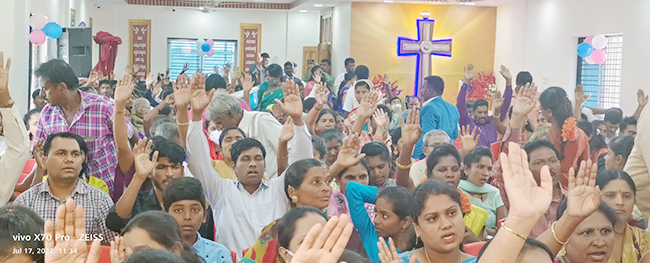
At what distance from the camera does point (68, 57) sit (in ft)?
29.2

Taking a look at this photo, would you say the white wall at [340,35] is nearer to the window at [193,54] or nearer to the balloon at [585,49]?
the window at [193,54]

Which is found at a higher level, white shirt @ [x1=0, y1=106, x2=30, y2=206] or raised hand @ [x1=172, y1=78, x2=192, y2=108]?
raised hand @ [x1=172, y1=78, x2=192, y2=108]

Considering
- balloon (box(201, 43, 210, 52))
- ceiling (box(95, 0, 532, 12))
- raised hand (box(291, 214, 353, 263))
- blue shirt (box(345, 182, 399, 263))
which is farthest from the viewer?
balloon (box(201, 43, 210, 52))

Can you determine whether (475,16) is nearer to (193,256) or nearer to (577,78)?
(577,78)

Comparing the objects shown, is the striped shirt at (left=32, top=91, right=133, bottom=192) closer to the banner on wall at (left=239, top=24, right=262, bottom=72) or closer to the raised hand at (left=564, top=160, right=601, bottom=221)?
the raised hand at (left=564, top=160, right=601, bottom=221)

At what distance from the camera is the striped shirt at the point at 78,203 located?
292 centimetres

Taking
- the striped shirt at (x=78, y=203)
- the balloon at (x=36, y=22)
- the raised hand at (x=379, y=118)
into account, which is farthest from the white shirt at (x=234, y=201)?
the balloon at (x=36, y=22)

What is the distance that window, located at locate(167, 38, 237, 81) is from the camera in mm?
17281

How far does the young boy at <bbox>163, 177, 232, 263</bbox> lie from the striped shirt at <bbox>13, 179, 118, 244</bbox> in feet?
1.23

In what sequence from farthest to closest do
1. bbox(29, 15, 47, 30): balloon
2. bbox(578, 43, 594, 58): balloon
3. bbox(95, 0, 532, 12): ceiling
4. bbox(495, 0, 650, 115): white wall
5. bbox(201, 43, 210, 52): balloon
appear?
1. bbox(201, 43, 210, 52): balloon
2. bbox(95, 0, 532, 12): ceiling
3. bbox(578, 43, 594, 58): balloon
4. bbox(495, 0, 650, 115): white wall
5. bbox(29, 15, 47, 30): balloon

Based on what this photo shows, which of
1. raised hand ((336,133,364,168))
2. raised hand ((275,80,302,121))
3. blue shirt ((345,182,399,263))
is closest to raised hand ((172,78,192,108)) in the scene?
raised hand ((275,80,302,121))

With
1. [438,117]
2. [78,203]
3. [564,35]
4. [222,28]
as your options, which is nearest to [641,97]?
[438,117]

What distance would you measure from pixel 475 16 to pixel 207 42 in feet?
22.3

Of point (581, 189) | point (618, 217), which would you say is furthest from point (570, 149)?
point (581, 189)
